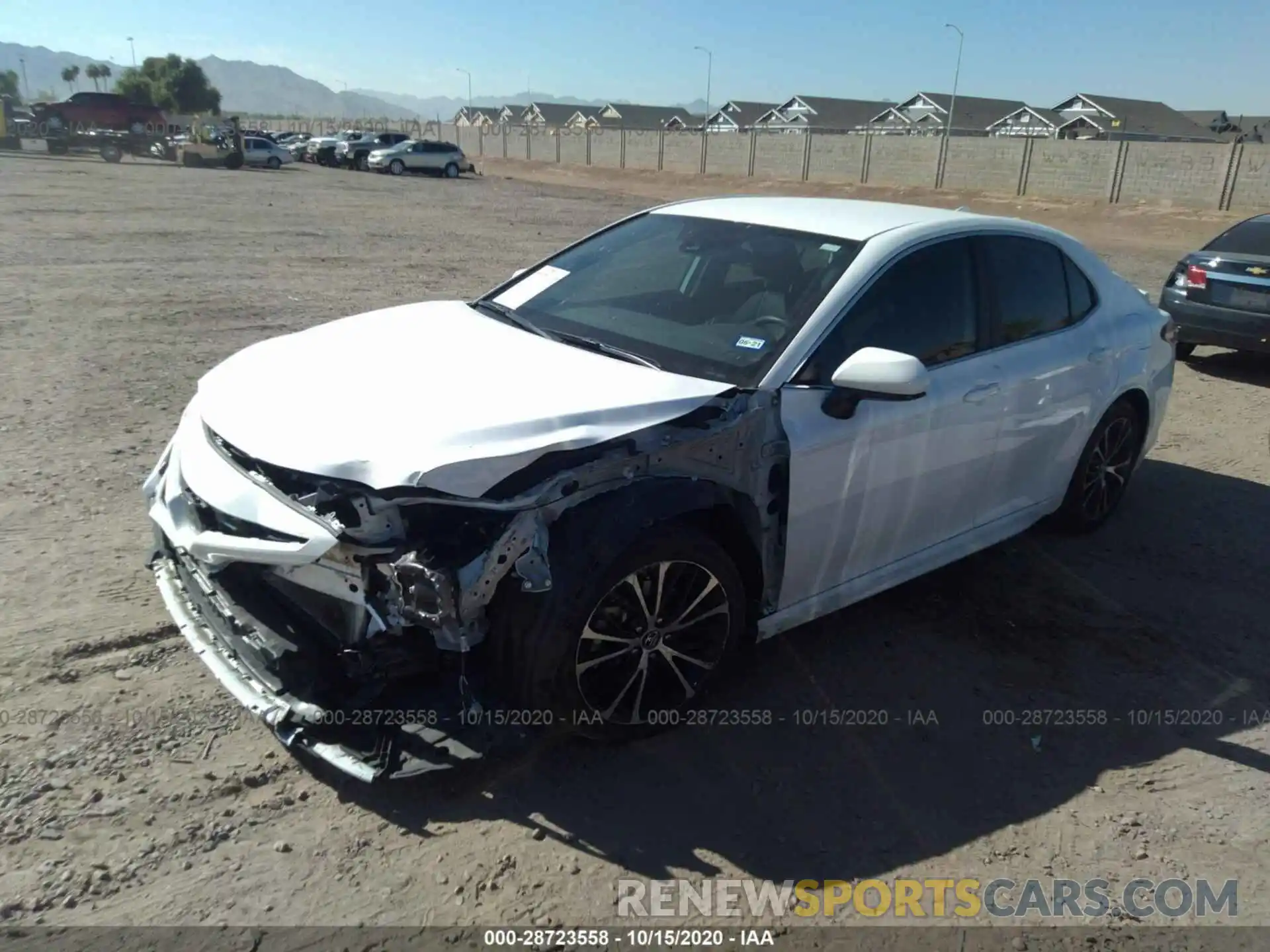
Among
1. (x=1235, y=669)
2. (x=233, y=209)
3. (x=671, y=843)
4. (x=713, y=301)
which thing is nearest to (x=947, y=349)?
(x=713, y=301)

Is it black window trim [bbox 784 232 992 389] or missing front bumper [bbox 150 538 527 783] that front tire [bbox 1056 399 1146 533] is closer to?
black window trim [bbox 784 232 992 389]

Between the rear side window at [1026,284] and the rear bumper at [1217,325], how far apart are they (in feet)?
17.1

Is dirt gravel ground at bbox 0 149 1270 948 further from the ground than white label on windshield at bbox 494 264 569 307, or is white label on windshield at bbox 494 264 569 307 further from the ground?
white label on windshield at bbox 494 264 569 307

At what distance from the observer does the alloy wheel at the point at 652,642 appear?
3133 millimetres

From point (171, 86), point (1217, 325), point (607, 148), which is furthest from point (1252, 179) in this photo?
point (171, 86)

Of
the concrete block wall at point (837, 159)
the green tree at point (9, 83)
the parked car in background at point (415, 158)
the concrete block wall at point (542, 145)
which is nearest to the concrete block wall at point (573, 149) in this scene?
the concrete block wall at point (542, 145)

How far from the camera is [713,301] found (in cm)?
Result: 400

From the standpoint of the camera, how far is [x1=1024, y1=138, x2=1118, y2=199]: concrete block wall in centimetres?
3544

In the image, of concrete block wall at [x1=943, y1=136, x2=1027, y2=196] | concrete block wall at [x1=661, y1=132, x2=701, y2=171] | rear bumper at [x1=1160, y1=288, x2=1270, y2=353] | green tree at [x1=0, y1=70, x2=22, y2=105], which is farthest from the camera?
green tree at [x1=0, y1=70, x2=22, y2=105]

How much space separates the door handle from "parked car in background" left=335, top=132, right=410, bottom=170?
44.5 metres

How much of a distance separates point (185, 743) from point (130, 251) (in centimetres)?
1297

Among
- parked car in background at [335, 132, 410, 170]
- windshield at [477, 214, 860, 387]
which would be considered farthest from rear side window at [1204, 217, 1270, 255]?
parked car in background at [335, 132, 410, 170]

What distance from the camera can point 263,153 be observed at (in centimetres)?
4391

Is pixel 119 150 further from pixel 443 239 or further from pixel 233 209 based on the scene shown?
pixel 443 239
